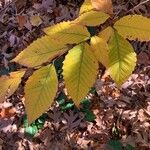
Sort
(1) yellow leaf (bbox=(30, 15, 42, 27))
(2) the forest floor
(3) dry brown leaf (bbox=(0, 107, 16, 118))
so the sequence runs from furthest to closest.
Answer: (1) yellow leaf (bbox=(30, 15, 42, 27))
(3) dry brown leaf (bbox=(0, 107, 16, 118))
(2) the forest floor

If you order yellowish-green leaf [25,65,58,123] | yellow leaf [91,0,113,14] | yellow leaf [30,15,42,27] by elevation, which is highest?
yellow leaf [91,0,113,14]

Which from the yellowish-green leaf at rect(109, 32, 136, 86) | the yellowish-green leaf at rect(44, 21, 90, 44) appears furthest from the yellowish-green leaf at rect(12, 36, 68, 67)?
the yellowish-green leaf at rect(109, 32, 136, 86)

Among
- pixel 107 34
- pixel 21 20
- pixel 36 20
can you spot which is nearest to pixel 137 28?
pixel 107 34

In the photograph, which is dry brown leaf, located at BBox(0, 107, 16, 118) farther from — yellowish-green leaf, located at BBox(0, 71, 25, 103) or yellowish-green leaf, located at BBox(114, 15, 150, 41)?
yellowish-green leaf, located at BBox(114, 15, 150, 41)

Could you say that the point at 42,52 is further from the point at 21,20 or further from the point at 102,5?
the point at 21,20

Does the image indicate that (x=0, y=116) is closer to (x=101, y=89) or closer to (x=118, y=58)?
(x=101, y=89)

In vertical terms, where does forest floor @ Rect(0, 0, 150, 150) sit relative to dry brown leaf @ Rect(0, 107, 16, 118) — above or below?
below

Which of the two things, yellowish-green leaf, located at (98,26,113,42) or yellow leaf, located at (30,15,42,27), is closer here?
yellowish-green leaf, located at (98,26,113,42)
